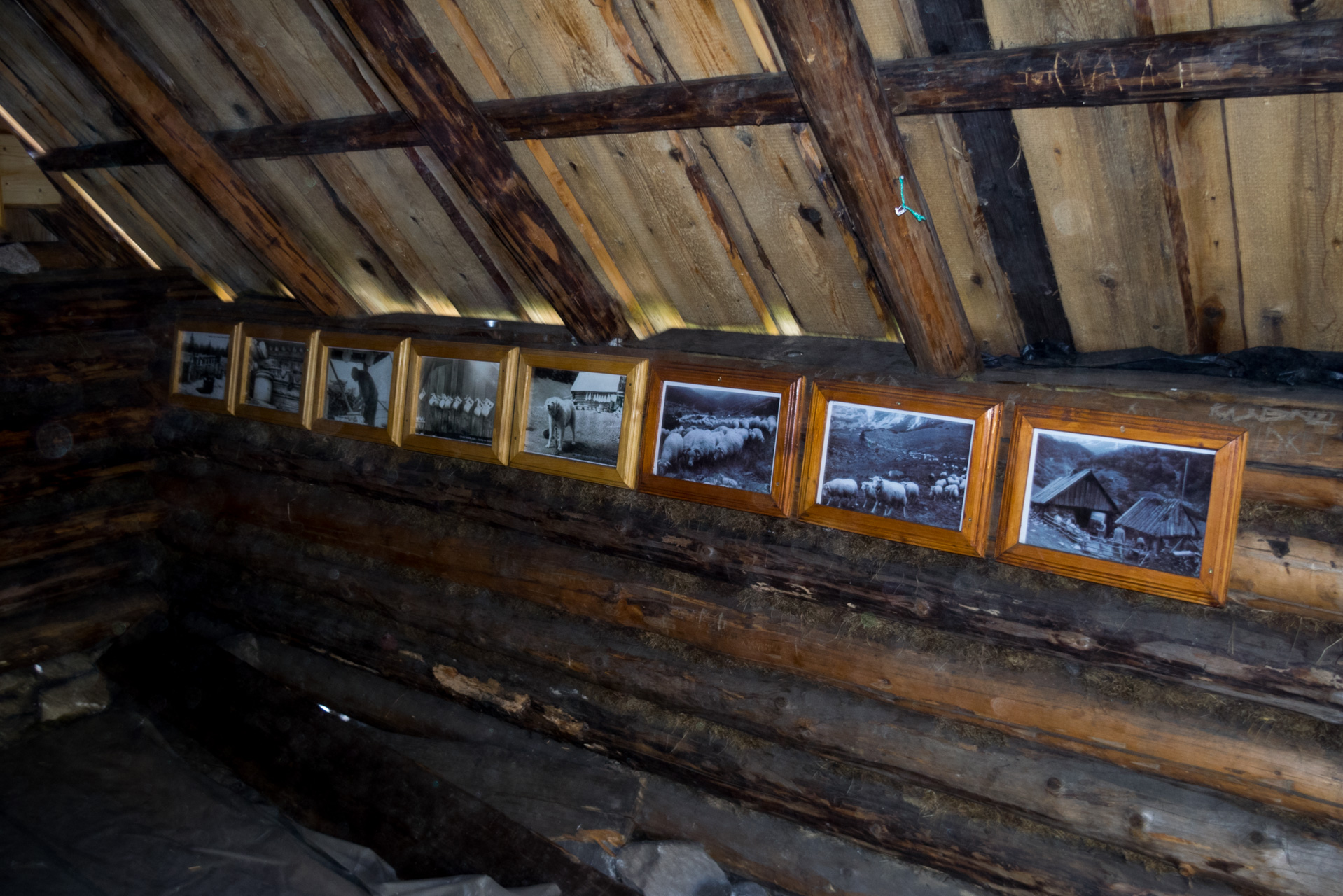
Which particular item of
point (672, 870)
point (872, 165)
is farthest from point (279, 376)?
point (872, 165)

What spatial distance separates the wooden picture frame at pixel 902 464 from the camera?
3250 mm

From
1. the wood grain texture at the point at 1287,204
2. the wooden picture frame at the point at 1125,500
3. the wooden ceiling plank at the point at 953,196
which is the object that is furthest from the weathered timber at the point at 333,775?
the wood grain texture at the point at 1287,204

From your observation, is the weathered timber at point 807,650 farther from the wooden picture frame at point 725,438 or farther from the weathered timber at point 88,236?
the weathered timber at point 88,236

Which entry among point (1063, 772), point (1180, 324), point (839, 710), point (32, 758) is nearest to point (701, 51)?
point (1180, 324)

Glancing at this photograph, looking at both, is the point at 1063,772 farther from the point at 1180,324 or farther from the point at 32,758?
the point at 32,758

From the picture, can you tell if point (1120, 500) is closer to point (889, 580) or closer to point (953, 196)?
point (889, 580)

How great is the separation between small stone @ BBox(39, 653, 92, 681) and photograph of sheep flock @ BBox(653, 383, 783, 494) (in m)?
4.49

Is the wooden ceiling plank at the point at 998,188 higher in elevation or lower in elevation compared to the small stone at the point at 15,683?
higher

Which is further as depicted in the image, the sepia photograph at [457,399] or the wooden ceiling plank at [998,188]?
the sepia photograph at [457,399]

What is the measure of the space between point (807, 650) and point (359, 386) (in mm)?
3112

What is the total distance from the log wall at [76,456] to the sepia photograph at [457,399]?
105 inches

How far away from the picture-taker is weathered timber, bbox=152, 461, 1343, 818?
293cm

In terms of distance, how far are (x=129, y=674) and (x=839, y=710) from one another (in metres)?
4.71

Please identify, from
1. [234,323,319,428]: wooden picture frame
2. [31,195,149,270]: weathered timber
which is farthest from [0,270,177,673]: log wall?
[234,323,319,428]: wooden picture frame
